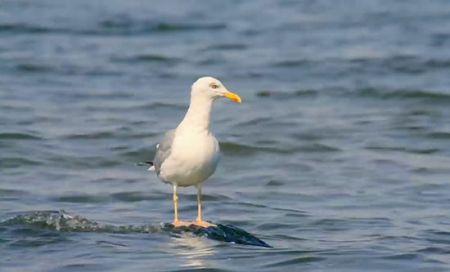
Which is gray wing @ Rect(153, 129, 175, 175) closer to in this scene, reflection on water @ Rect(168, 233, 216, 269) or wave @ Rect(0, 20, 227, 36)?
reflection on water @ Rect(168, 233, 216, 269)

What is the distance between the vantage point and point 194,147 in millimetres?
9484

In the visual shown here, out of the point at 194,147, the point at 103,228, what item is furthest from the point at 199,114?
the point at 103,228

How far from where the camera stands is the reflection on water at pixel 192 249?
9.12 meters

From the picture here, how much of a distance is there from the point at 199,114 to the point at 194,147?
31cm

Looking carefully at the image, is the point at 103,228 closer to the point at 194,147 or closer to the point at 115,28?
the point at 194,147

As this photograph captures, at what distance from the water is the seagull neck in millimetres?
789

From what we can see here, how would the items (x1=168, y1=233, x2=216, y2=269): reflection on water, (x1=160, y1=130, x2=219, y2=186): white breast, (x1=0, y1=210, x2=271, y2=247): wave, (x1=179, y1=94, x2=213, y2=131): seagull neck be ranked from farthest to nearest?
(x1=0, y1=210, x2=271, y2=247): wave → (x1=179, y1=94, x2=213, y2=131): seagull neck → (x1=160, y1=130, x2=219, y2=186): white breast → (x1=168, y1=233, x2=216, y2=269): reflection on water

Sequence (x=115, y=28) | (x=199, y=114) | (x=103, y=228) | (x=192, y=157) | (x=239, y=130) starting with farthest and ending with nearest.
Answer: (x=115, y=28), (x=239, y=130), (x=103, y=228), (x=199, y=114), (x=192, y=157)

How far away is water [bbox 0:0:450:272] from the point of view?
970 cm

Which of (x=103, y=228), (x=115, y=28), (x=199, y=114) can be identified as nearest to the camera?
(x=199, y=114)

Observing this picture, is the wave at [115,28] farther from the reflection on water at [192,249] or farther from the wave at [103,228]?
the reflection on water at [192,249]

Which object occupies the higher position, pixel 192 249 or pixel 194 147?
pixel 194 147

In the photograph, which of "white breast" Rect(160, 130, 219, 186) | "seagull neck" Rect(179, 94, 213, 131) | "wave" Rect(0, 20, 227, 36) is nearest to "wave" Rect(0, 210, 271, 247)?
"white breast" Rect(160, 130, 219, 186)

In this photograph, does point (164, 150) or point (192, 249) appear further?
point (164, 150)
